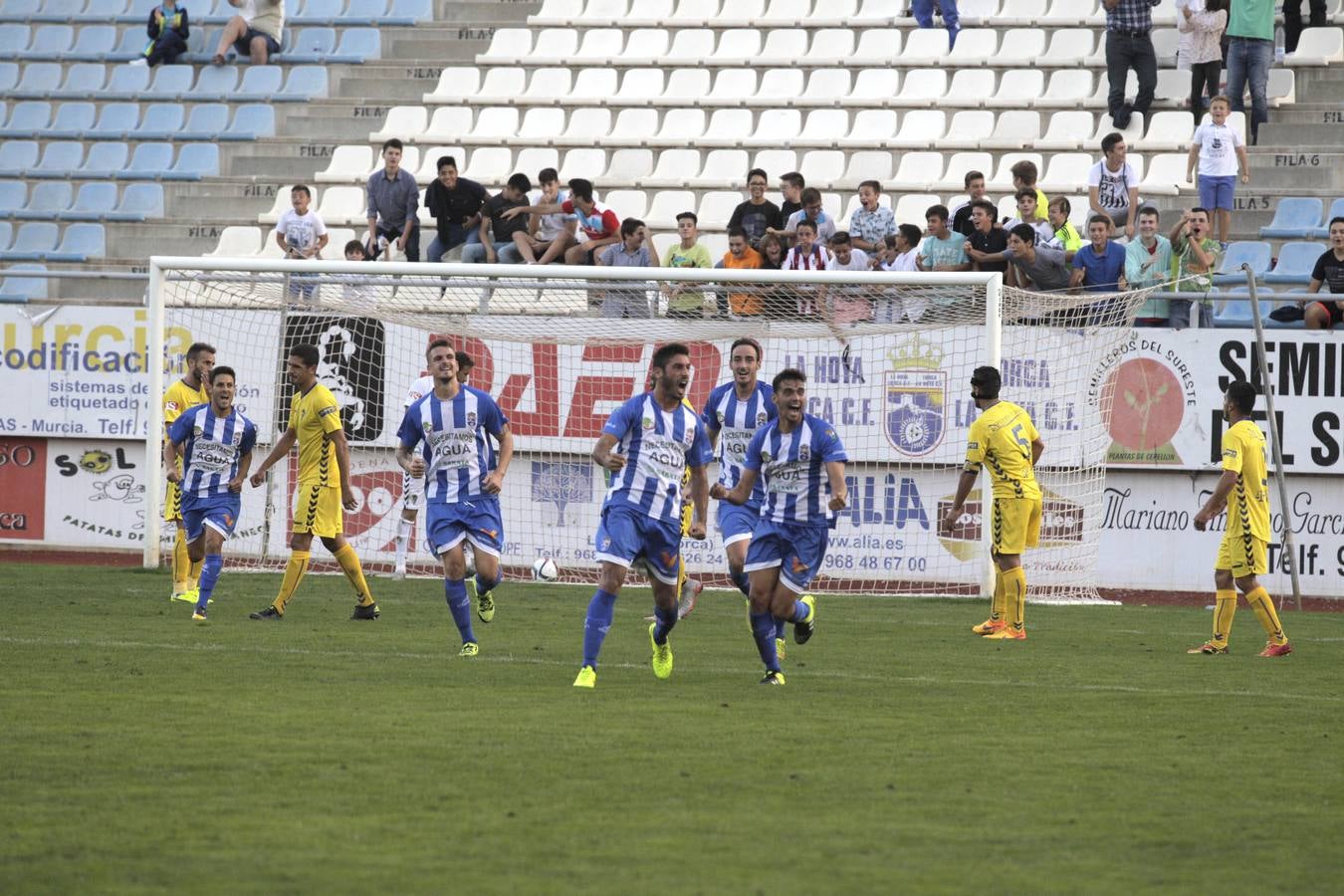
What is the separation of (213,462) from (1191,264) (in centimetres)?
1002

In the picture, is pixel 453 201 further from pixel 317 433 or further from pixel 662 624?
pixel 662 624

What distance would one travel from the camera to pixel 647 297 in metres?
19.1

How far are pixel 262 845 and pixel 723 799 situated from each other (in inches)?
74.7

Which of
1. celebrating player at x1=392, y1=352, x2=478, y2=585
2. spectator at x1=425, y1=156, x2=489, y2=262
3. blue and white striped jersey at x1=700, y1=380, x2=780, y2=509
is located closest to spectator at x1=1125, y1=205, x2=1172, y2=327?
blue and white striped jersey at x1=700, y1=380, x2=780, y2=509

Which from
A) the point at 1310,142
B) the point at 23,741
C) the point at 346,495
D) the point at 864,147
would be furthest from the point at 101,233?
the point at 23,741

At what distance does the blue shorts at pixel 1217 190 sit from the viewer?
1991 centimetres

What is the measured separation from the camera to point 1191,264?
1862 centimetres

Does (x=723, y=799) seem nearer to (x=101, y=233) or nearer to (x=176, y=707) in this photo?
(x=176, y=707)

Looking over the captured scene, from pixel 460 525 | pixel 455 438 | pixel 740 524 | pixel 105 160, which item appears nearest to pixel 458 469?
pixel 455 438

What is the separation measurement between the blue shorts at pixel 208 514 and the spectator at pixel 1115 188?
33.2 feet

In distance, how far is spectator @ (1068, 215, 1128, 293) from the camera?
1839cm

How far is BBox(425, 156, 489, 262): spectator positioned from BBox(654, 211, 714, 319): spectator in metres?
2.50

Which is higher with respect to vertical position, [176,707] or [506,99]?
[506,99]

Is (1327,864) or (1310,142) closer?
(1327,864)
